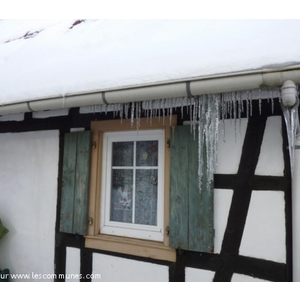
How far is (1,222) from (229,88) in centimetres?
304

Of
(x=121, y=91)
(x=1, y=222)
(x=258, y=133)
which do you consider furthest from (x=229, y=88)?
(x=1, y=222)

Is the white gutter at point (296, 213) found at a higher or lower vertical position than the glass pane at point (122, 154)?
lower

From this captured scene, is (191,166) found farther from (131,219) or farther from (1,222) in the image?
(1,222)

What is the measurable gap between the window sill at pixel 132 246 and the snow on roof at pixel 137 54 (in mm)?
1517

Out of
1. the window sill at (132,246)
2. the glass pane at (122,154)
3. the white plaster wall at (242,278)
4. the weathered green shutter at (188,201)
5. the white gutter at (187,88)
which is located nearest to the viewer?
the white gutter at (187,88)

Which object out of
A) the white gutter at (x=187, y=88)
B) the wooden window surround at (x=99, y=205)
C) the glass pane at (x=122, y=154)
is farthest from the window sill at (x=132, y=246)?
the white gutter at (x=187, y=88)

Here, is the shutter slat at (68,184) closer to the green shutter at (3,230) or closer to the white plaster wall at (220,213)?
the green shutter at (3,230)

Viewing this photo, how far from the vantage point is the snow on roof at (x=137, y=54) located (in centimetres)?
178

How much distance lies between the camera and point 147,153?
8.59 feet

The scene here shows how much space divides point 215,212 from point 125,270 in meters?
1.11

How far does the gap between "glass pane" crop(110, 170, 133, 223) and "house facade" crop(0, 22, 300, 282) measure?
1 centimetres

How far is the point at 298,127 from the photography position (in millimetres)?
1865

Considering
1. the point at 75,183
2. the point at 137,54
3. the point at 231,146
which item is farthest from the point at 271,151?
the point at 75,183

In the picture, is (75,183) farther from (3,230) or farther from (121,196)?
(3,230)
